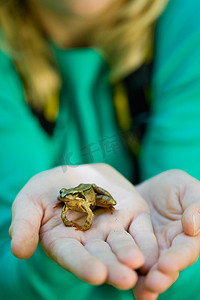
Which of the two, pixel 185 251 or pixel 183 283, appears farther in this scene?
pixel 183 283

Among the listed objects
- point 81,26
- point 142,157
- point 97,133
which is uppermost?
point 81,26

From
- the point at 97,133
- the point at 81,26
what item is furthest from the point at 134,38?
the point at 97,133

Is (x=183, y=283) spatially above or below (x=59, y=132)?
below

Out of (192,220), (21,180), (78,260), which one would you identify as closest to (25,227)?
(78,260)

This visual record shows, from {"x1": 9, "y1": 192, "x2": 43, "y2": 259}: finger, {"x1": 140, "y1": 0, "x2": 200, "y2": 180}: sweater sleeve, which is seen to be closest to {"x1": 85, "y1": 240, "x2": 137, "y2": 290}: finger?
{"x1": 9, "y1": 192, "x2": 43, "y2": 259}: finger

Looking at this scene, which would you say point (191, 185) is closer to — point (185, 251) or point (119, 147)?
point (185, 251)

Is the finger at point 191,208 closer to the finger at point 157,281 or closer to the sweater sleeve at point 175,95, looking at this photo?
Result: the finger at point 157,281
